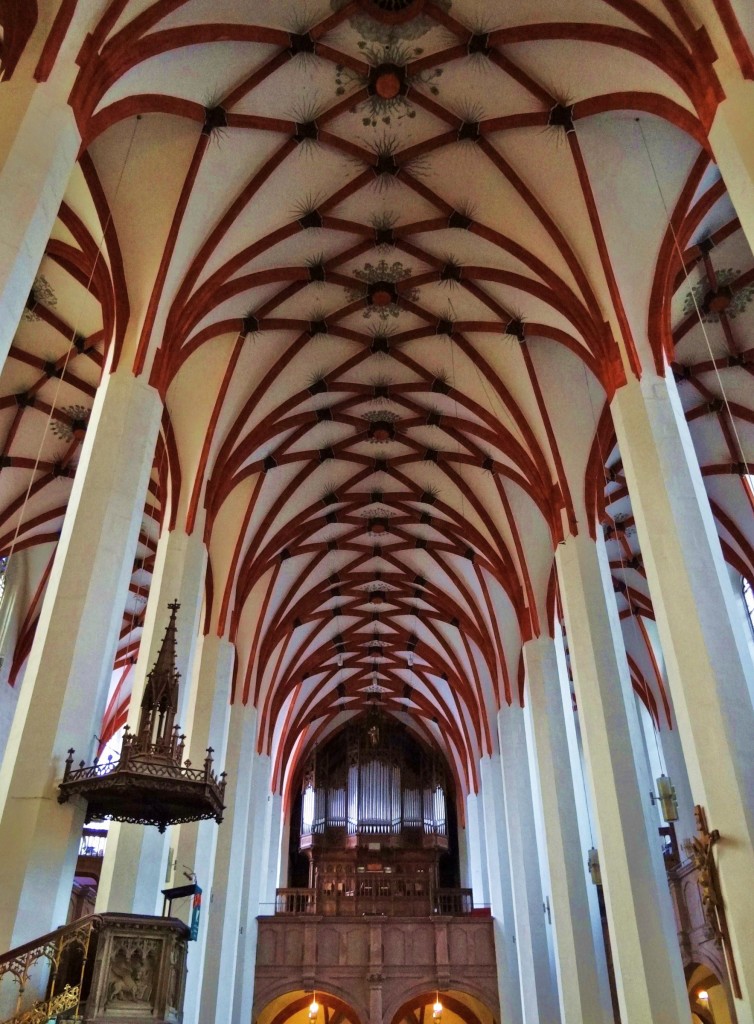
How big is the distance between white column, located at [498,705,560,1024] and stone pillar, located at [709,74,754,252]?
14.9 m

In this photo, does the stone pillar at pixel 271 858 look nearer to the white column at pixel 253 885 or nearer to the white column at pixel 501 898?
the white column at pixel 253 885

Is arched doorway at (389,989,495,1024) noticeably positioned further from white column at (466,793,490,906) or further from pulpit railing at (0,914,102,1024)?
pulpit railing at (0,914,102,1024)

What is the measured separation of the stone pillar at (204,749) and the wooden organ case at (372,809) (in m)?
10.9

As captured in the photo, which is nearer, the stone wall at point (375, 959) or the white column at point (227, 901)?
the white column at point (227, 901)

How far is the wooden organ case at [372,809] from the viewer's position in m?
28.2

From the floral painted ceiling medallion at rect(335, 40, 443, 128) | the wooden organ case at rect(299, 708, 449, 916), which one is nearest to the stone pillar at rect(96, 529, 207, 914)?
the floral painted ceiling medallion at rect(335, 40, 443, 128)

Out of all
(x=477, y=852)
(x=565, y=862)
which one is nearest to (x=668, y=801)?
(x=565, y=862)

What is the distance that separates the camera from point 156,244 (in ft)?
41.3

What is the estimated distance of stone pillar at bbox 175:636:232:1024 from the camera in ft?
48.9

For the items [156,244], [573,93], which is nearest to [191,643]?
[156,244]

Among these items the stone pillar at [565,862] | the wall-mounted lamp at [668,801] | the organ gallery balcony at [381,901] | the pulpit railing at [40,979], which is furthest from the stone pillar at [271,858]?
the pulpit railing at [40,979]

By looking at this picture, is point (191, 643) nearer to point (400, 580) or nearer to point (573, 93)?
point (573, 93)

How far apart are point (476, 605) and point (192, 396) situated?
36.0 feet

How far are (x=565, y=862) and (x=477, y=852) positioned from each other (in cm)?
1289
